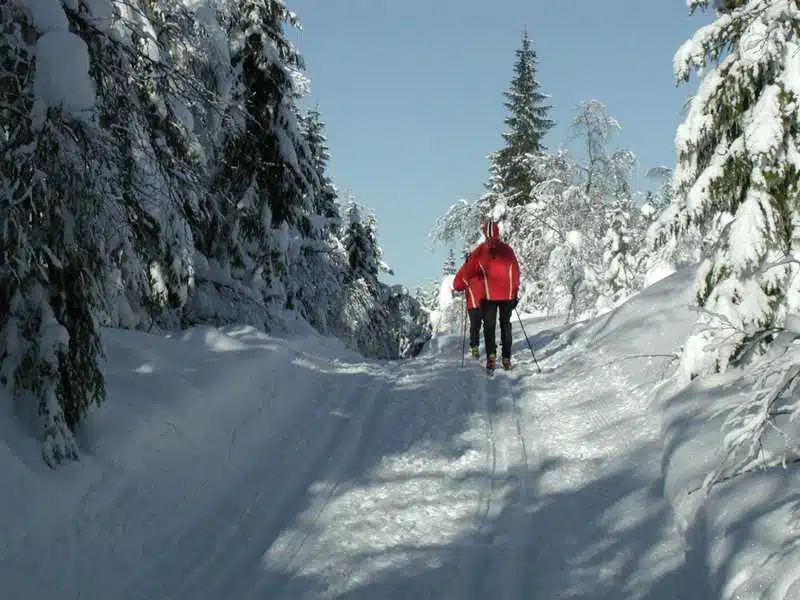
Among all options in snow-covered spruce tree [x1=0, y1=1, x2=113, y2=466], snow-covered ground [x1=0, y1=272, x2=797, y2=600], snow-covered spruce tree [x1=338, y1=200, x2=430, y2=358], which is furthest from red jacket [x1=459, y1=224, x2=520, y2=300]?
snow-covered spruce tree [x1=338, y1=200, x2=430, y2=358]

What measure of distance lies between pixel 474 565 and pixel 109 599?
2.35 metres

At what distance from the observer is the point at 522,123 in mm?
43125

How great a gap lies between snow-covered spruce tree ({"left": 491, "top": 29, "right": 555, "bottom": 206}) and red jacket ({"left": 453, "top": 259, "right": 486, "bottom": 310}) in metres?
29.0

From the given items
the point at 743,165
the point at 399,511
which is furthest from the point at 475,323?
the point at 399,511

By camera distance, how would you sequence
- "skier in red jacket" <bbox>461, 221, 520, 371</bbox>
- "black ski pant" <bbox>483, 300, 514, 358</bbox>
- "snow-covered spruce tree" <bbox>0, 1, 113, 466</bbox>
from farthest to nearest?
"skier in red jacket" <bbox>461, 221, 520, 371</bbox> < "black ski pant" <bbox>483, 300, 514, 358</bbox> < "snow-covered spruce tree" <bbox>0, 1, 113, 466</bbox>

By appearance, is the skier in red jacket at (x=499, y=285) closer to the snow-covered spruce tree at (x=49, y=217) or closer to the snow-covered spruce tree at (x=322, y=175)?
the snow-covered spruce tree at (x=49, y=217)

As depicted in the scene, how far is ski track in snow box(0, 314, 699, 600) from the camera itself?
475cm

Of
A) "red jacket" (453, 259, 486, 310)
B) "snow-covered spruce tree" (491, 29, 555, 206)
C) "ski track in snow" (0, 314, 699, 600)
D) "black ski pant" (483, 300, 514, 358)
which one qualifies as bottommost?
"ski track in snow" (0, 314, 699, 600)

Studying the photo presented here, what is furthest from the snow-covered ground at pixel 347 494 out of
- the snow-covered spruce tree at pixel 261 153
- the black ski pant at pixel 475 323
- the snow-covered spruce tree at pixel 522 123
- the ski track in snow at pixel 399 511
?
the snow-covered spruce tree at pixel 522 123

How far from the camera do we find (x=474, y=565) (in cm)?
496

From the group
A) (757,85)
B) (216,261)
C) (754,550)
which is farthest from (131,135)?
(216,261)

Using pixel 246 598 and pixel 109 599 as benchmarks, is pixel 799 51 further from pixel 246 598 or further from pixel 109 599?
pixel 109 599

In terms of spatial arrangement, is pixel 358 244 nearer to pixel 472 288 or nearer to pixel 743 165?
pixel 472 288

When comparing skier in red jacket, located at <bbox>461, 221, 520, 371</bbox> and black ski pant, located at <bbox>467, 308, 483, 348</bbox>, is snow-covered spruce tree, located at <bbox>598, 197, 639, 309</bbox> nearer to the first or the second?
black ski pant, located at <bbox>467, 308, 483, 348</bbox>
